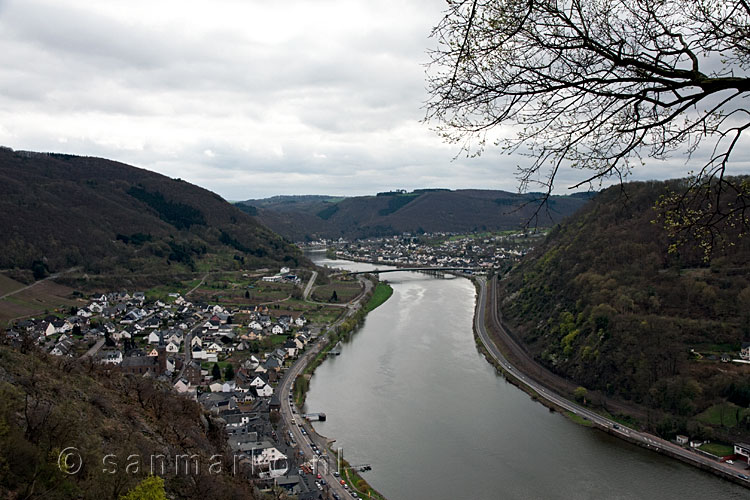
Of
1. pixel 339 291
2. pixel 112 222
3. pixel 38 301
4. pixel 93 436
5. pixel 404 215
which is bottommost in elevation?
pixel 339 291

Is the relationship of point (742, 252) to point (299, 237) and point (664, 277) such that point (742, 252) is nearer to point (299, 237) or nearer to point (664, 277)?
point (664, 277)

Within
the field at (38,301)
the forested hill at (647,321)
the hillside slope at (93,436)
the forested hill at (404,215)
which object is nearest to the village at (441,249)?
the forested hill at (404,215)

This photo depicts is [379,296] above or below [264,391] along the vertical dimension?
above

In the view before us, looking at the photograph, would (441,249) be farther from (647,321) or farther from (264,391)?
(264,391)

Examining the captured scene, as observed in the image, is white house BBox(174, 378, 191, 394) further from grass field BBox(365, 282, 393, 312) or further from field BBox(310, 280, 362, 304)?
field BBox(310, 280, 362, 304)

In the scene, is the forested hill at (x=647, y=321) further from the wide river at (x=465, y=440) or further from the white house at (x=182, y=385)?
the white house at (x=182, y=385)

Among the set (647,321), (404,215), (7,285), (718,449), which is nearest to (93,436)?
(718,449)
